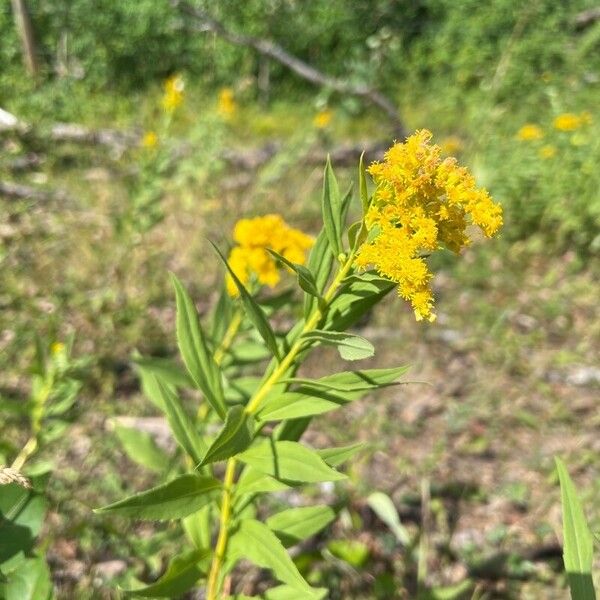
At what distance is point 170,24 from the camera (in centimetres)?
800

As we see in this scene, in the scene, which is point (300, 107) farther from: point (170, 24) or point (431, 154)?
point (431, 154)

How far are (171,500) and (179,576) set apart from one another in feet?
0.97

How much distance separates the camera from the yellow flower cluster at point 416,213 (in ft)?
3.94

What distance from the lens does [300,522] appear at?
168 cm

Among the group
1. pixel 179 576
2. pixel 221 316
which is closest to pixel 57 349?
pixel 221 316

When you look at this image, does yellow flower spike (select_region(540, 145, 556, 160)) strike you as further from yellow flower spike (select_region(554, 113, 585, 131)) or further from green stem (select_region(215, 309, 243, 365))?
green stem (select_region(215, 309, 243, 365))

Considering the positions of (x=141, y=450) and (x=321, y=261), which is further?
(x=141, y=450)

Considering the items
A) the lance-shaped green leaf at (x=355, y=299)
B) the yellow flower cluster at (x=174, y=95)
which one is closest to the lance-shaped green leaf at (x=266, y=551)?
the lance-shaped green leaf at (x=355, y=299)

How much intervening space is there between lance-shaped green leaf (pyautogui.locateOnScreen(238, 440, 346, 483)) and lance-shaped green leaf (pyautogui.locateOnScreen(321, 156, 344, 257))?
0.45 metres

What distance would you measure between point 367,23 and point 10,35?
16.6 ft

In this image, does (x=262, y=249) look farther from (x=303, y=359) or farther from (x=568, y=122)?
(x=568, y=122)

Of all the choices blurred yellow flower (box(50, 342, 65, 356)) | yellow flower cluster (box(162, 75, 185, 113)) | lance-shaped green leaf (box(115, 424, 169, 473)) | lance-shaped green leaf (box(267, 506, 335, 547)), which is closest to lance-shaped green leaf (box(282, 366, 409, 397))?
lance-shaped green leaf (box(267, 506, 335, 547))

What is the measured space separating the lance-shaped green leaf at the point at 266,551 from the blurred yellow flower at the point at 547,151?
4.17 m

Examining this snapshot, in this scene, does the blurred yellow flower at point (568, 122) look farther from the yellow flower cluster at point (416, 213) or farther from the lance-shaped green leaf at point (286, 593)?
the lance-shaped green leaf at point (286, 593)
